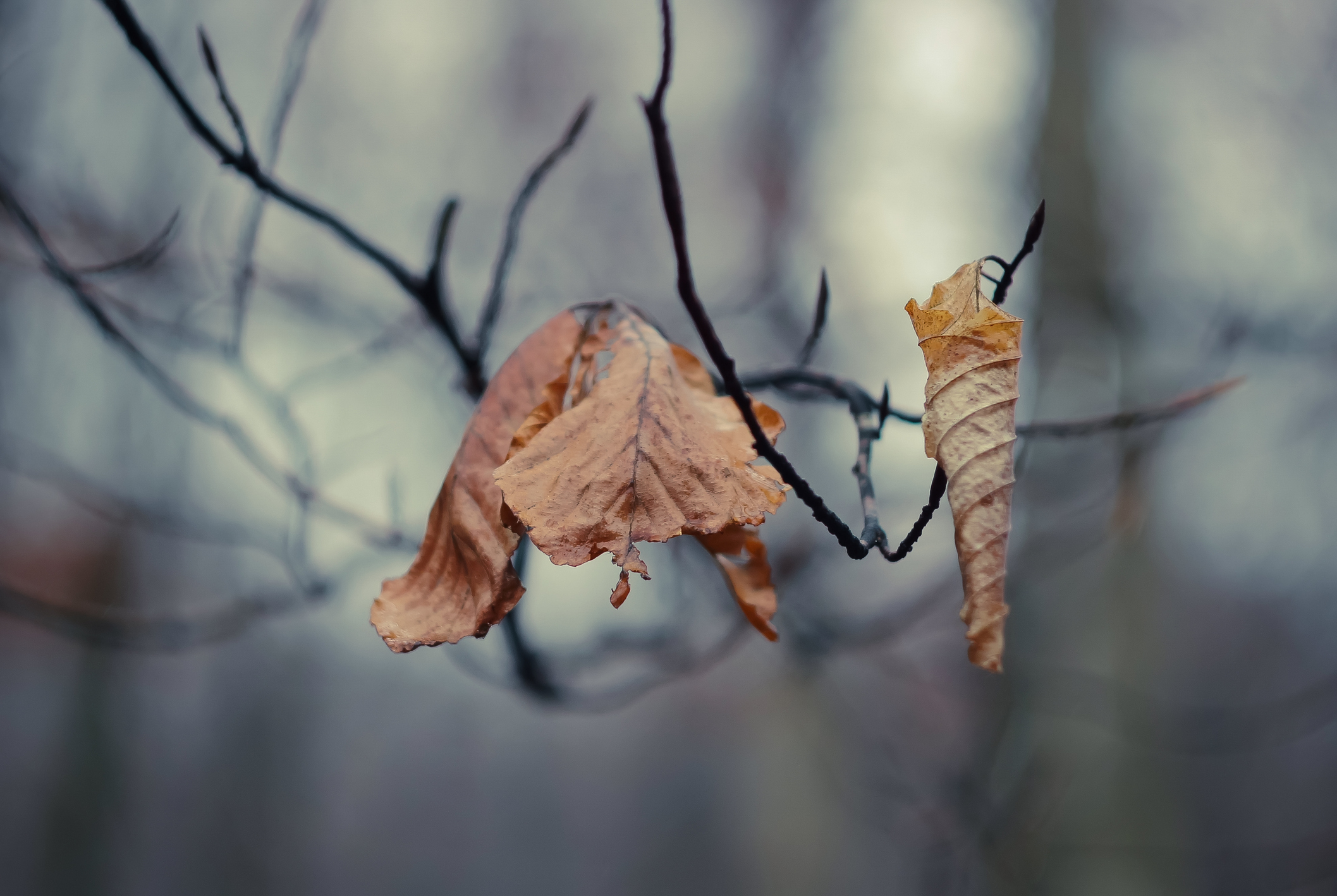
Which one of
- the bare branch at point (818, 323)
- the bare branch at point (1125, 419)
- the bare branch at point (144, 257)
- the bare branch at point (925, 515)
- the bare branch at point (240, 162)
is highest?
the bare branch at point (144, 257)

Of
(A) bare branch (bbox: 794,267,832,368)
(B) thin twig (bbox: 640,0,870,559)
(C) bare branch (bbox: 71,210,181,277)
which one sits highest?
(C) bare branch (bbox: 71,210,181,277)

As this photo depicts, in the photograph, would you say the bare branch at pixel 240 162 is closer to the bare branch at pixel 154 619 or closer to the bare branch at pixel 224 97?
the bare branch at pixel 224 97

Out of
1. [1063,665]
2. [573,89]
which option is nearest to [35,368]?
[573,89]

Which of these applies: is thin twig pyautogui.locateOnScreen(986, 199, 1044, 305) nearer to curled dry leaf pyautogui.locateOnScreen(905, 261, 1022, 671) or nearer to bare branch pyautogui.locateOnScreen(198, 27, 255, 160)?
curled dry leaf pyautogui.locateOnScreen(905, 261, 1022, 671)

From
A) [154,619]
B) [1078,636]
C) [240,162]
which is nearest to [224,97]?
[240,162]

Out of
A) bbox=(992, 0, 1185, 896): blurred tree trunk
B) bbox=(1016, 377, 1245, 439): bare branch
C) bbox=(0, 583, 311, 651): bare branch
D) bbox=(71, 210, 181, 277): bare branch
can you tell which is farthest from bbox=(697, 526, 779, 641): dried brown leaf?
bbox=(992, 0, 1185, 896): blurred tree trunk

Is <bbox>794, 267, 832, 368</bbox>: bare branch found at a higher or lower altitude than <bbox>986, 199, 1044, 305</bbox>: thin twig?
higher

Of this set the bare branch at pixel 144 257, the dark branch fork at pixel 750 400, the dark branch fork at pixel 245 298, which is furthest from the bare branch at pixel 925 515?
the bare branch at pixel 144 257
